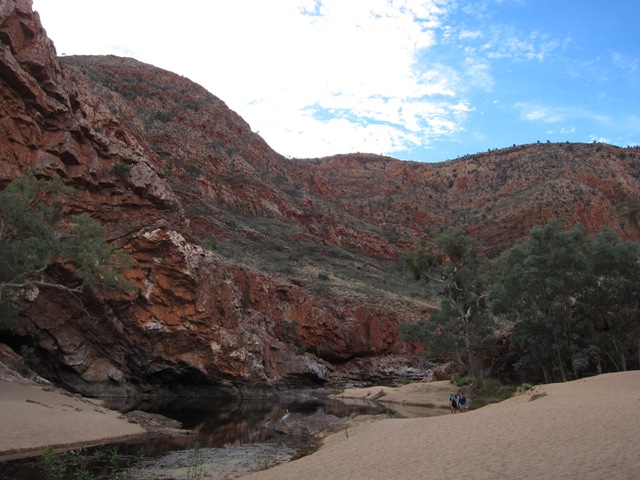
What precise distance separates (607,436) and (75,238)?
26.0m

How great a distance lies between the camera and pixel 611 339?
81.0 ft

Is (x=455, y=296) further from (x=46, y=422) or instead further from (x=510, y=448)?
(x=46, y=422)

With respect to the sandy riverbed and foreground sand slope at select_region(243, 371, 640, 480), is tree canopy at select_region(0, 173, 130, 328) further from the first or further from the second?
foreground sand slope at select_region(243, 371, 640, 480)

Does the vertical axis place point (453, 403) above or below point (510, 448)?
below

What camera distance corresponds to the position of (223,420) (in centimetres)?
2567

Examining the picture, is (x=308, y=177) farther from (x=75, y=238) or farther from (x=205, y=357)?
(x=75, y=238)

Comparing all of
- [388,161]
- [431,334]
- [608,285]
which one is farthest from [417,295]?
[388,161]

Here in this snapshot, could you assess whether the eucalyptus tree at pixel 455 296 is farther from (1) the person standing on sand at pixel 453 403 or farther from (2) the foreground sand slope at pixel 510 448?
(2) the foreground sand slope at pixel 510 448

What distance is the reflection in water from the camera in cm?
1578

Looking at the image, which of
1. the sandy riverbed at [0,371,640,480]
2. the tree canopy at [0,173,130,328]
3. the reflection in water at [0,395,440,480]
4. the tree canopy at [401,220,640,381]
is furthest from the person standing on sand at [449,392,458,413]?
the tree canopy at [0,173,130,328]

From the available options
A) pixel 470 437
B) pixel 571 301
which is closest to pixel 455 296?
pixel 571 301

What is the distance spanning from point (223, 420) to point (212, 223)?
3974cm

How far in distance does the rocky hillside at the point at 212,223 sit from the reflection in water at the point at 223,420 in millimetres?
5277

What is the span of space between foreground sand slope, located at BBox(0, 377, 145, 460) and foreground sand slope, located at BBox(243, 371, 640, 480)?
7.17 m
